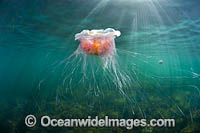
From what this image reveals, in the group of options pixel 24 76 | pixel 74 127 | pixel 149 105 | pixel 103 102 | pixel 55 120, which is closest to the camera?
pixel 74 127

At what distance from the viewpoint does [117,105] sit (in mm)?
10391

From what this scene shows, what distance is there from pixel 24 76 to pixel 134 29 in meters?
84.6

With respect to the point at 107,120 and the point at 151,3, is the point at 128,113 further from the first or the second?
the point at 151,3

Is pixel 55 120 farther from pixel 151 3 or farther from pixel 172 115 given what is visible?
pixel 151 3

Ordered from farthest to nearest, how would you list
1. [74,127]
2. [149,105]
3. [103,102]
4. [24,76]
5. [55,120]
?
[24,76], [103,102], [149,105], [55,120], [74,127]

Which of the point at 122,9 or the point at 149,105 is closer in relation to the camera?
the point at 122,9

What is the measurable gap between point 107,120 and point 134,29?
6.53 metres

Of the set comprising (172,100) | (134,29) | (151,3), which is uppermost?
(151,3)

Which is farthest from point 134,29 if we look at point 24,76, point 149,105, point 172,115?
point 24,76

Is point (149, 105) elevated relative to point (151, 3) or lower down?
lower down

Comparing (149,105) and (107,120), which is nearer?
(107,120)

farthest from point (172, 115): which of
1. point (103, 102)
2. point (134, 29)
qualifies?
point (134, 29)

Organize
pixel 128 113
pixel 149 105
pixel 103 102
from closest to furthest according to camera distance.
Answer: pixel 128 113 → pixel 149 105 → pixel 103 102

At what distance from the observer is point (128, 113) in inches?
355
